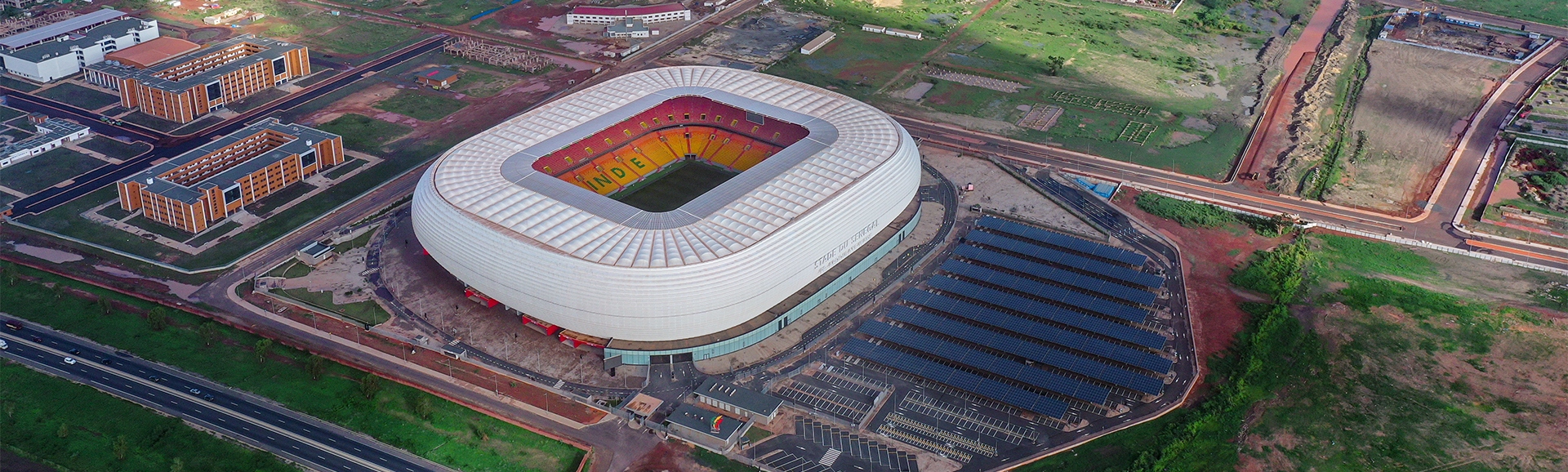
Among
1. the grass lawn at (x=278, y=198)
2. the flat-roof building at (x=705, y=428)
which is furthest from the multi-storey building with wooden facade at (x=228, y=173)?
the flat-roof building at (x=705, y=428)

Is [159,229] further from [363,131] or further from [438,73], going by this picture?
[438,73]

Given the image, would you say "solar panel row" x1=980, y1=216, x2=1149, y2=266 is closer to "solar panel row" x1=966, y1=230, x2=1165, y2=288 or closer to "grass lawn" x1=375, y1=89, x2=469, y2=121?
"solar panel row" x1=966, y1=230, x2=1165, y2=288

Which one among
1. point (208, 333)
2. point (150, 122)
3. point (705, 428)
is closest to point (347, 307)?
point (208, 333)

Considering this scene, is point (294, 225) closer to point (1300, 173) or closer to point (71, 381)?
point (71, 381)

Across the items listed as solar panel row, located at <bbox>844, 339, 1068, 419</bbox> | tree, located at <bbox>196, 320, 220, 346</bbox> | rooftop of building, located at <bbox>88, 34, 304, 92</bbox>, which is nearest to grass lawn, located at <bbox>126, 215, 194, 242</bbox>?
tree, located at <bbox>196, 320, 220, 346</bbox>

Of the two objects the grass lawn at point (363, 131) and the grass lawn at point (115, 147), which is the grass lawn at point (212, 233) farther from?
the grass lawn at point (115, 147)

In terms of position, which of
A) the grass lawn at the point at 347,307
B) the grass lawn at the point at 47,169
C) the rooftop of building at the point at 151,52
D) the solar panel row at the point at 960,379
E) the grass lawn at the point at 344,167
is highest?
the solar panel row at the point at 960,379
